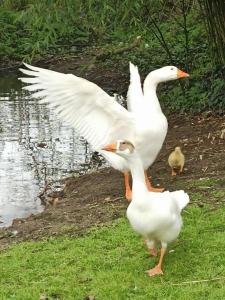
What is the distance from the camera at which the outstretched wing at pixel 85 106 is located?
26.6 feet

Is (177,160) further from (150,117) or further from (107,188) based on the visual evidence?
(150,117)

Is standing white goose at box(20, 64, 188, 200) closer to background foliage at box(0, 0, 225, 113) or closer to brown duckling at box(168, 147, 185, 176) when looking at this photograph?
brown duckling at box(168, 147, 185, 176)

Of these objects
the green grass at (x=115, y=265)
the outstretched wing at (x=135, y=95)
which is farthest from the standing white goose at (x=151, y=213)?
the outstretched wing at (x=135, y=95)

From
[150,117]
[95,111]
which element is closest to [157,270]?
[150,117]

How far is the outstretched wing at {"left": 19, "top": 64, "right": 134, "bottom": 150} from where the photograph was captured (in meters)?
8.11

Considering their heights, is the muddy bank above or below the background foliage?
below

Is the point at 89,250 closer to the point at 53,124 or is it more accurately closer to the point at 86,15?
the point at 86,15

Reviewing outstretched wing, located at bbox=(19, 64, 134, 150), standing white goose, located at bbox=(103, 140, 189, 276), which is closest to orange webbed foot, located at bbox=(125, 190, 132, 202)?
outstretched wing, located at bbox=(19, 64, 134, 150)

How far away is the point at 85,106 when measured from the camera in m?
8.32

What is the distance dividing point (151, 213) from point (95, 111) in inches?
117

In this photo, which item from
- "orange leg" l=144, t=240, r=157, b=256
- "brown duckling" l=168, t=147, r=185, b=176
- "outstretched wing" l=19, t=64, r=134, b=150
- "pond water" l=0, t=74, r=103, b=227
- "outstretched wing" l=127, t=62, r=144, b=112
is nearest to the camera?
"orange leg" l=144, t=240, r=157, b=256

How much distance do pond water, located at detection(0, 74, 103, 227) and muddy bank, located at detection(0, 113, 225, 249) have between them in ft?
1.72

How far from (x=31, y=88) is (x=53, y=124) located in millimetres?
7089

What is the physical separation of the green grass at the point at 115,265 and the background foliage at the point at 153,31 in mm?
4845
